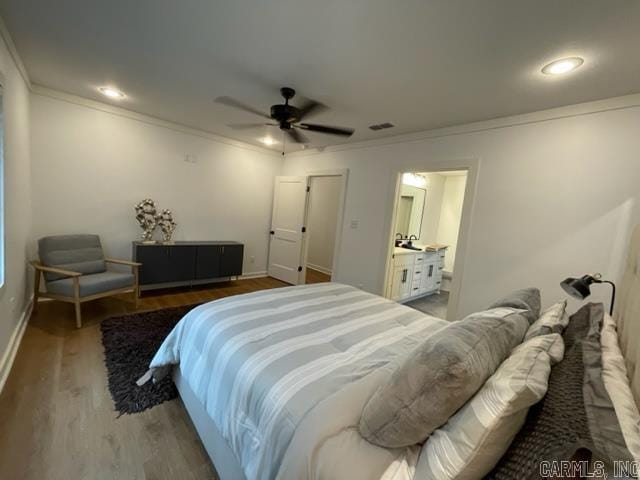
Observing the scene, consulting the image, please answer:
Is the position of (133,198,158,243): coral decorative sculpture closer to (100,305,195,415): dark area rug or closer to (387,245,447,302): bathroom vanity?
(100,305,195,415): dark area rug

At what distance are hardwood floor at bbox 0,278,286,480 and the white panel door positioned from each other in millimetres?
2990

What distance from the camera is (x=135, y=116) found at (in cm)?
364

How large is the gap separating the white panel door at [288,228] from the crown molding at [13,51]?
333 cm

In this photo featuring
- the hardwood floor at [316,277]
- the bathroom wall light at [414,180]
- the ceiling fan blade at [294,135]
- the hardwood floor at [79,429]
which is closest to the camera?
the hardwood floor at [79,429]

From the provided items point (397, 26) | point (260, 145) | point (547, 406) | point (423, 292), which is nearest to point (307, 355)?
point (547, 406)

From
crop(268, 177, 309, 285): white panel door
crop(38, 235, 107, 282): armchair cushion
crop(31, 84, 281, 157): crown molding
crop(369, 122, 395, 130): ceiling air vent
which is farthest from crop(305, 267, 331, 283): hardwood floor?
→ crop(38, 235, 107, 282): armchair cushion

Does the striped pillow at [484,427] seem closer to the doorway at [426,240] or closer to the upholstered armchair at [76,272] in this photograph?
the doorway at [426,240]

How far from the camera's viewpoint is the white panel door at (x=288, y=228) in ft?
15.8

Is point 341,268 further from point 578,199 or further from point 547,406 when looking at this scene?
point 547,406

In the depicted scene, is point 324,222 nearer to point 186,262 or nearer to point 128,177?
point 186,262

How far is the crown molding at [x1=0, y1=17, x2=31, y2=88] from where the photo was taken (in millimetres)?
1890

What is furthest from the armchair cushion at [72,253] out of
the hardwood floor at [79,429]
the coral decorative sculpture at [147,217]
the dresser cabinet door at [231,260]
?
the dresser cabinet door at [231,260]

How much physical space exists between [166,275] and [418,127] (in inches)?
152

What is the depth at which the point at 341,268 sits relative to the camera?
4270 mm
